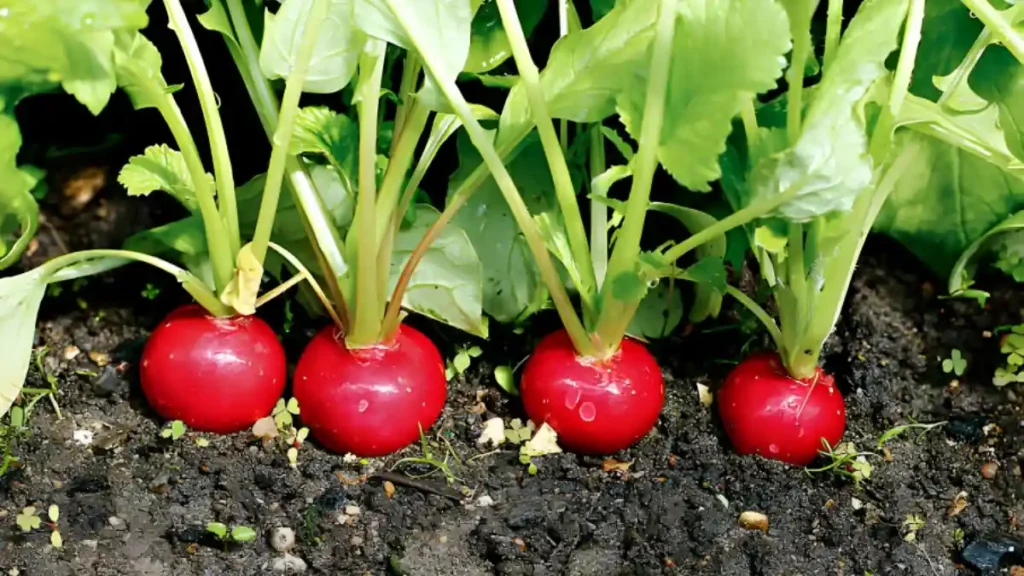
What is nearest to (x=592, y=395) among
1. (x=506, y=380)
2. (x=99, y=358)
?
(x=506, y=380)

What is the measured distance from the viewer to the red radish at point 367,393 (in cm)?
98

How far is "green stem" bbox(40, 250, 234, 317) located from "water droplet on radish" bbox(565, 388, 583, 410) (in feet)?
1.19

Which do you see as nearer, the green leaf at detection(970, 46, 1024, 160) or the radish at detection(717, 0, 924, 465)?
the radish at detection(717, 0, 924, 465)

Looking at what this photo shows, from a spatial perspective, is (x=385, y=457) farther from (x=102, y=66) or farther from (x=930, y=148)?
(x=930, y=148)

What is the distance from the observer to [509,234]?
1088 mm

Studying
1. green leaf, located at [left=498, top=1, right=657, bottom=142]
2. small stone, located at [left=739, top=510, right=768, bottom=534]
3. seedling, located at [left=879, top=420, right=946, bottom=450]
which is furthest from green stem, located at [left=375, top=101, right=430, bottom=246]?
seedling, located at [left=879, top=420, right=946, bottom=450]

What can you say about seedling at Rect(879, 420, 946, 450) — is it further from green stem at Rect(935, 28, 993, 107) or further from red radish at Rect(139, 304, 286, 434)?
red radish at Rect(139, 304, 286, 434)

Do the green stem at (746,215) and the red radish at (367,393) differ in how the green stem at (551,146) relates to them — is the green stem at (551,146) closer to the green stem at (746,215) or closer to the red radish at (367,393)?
the green stem at (746,215)

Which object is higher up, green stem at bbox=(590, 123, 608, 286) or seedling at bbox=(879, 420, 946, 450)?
green stem at bbox=(590, 123, 608, 286)

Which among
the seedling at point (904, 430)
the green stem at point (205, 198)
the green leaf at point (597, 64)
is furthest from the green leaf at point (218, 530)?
the seedling at point (904, 430)

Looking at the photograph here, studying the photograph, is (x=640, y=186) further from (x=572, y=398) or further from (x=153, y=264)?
(x=153, y=264)

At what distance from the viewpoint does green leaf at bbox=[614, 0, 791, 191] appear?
77 cm

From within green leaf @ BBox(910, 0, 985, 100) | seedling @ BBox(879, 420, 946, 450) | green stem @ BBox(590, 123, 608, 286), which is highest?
green leaf @ BBox(910, 0, 985, 100)

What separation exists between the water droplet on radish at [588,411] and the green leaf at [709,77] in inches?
10.5
